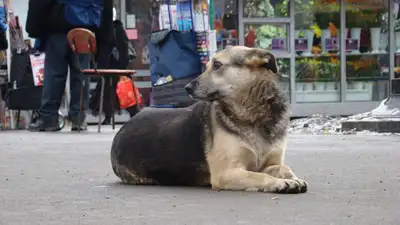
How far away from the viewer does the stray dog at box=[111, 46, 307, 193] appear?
505 centimetres

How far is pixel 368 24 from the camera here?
1855cm

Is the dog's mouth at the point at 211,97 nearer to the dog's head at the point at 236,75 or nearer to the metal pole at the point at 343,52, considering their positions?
the dog's head at the point at 236,75

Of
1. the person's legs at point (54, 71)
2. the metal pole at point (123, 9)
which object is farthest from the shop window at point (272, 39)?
the person's legs at point (54, 71)

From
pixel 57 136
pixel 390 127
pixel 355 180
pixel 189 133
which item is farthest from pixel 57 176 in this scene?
pixel 390 127

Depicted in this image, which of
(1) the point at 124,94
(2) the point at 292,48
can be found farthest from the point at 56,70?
(2) the point at 292,48

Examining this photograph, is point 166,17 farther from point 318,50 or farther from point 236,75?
point 318,50

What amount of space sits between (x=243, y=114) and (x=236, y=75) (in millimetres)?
242

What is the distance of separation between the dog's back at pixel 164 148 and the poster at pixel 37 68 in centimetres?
950

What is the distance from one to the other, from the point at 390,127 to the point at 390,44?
679 cm

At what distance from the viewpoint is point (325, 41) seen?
1841 cm

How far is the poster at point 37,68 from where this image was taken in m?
14.9

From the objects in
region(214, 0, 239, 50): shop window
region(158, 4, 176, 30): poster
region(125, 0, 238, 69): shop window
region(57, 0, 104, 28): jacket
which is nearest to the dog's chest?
region(158, 4, 176, 30): poster

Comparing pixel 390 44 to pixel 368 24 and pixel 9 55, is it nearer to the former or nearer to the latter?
pixel 368 24

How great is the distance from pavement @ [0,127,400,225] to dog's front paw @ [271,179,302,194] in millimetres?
70
